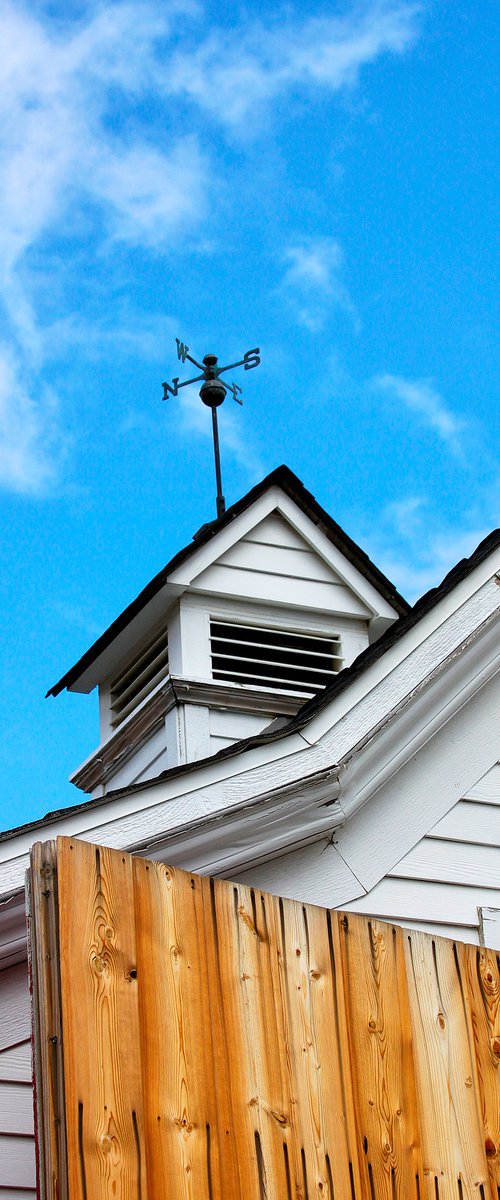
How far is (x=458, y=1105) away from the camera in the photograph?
3609 mm

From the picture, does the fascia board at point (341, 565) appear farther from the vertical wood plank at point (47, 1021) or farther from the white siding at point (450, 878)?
the vertical wood plank at point (47, 1021)

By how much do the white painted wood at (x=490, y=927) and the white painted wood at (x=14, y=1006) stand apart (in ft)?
4.84

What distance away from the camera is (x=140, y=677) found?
9.88m

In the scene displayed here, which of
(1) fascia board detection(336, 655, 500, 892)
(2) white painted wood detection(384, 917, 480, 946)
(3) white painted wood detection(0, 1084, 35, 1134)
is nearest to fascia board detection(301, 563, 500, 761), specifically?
(1) fascia board detection(336, 655, 500, 892)

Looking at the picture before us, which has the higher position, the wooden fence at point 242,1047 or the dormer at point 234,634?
the dormer at point 234,634

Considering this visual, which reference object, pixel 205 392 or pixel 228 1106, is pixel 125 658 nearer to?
pixel 205 392

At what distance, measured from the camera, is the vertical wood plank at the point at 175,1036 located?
125 inches

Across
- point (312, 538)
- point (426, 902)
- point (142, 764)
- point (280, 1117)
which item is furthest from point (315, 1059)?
point (312, 538)

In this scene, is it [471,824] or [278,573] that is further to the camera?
[278,573]

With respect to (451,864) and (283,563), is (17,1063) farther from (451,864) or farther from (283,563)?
(283,563)

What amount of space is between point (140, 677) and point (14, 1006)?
5352mm

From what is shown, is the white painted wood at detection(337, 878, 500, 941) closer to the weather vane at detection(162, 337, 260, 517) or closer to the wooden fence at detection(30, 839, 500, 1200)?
the wooden fence at detection(30, 839, 500, 1200)

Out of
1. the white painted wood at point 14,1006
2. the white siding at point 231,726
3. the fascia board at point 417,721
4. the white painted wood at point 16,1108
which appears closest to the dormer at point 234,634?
the white siding at point 231,726

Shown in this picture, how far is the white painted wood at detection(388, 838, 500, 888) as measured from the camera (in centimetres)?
494
